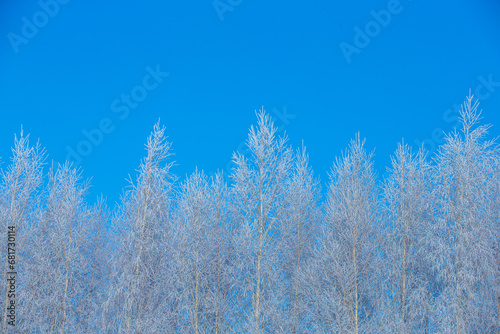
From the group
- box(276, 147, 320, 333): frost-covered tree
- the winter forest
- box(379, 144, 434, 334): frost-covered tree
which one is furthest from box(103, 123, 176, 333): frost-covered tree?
box(379, 144, 434, 334): frost-covered tree

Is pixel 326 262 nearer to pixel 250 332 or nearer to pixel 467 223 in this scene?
pixel 250 332

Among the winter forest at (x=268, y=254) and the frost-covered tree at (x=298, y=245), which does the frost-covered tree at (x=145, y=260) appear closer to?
the winter forest at (x=268, y=254)

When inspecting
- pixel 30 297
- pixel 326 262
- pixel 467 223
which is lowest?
pixel 30 297

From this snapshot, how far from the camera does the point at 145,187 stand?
46.2 feet

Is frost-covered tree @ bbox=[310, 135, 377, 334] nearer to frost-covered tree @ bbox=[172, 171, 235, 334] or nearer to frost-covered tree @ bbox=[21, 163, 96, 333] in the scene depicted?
frost-covered tree @ bbox=[172, 171, 235, 334]

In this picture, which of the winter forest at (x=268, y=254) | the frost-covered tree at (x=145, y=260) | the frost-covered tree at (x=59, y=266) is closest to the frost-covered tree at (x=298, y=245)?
the winter forest at (x=268, y=254)

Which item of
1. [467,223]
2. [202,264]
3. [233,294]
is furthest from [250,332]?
[467,223]

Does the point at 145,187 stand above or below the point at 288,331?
above

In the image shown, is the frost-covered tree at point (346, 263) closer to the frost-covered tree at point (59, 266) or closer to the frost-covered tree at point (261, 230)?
the frost-covered tree at point (261, 230)

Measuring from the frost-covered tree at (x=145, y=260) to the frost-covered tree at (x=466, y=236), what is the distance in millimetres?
8883

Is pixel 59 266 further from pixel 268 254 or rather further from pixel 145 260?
pixel 268 254

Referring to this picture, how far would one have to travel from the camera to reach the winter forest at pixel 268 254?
12.7 meters

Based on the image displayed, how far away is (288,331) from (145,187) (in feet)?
22.9

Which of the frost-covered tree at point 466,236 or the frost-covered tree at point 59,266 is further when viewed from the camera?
the frost-covered tree at point 59,266
